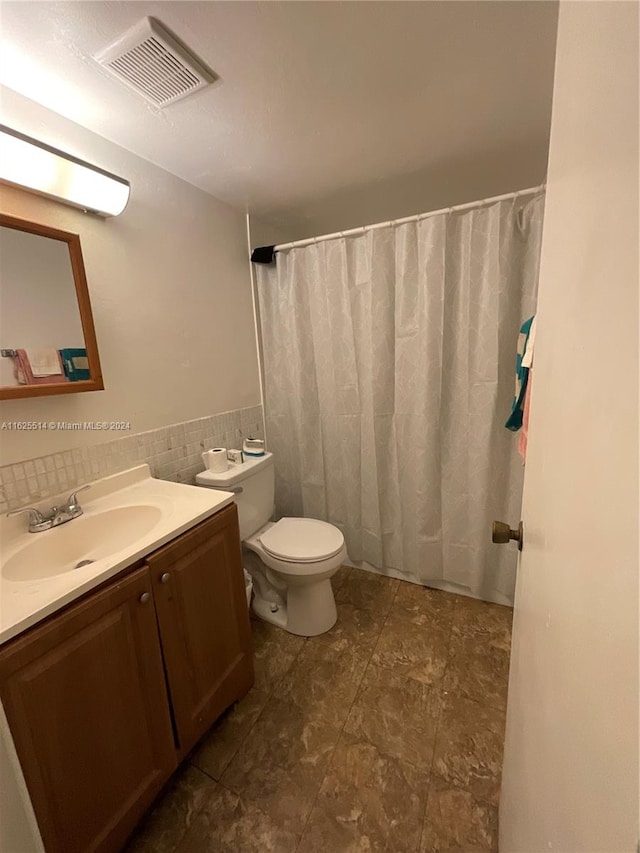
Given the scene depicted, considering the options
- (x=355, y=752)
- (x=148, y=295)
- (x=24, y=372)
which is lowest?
(x=355, y=752)

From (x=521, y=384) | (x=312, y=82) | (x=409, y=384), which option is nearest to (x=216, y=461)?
(x=409, y=384)

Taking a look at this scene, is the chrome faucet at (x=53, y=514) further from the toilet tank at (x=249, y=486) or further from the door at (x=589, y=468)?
the door at (x=589, y=468)

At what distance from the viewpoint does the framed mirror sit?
3.43ft

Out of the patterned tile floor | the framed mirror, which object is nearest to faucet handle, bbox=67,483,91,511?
the framed mirror

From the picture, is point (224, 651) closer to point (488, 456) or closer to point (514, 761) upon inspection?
point (514, 761)

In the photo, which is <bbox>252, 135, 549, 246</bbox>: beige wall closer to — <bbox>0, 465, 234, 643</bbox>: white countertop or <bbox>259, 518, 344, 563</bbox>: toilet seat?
<bbox>0, 465, 234, 643</bbox>: white countertop

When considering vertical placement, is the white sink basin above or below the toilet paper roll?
below

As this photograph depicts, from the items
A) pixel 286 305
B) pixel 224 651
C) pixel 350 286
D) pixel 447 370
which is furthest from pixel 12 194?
pixel 447 370

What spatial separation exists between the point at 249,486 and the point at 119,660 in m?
0.86

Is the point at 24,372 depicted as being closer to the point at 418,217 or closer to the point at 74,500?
the point at 74,500

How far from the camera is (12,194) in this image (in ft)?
3.43

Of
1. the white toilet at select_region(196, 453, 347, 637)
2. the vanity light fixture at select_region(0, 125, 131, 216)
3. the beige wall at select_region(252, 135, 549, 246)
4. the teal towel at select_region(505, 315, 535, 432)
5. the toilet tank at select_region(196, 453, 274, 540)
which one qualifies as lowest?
the white toilet at select_region(196, 453, 347, 637)

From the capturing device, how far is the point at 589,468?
0.32 meters

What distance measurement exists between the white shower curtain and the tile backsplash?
1.33ft
